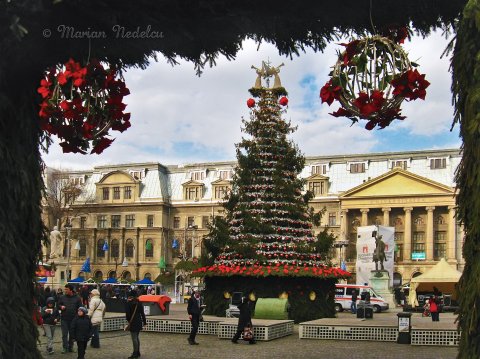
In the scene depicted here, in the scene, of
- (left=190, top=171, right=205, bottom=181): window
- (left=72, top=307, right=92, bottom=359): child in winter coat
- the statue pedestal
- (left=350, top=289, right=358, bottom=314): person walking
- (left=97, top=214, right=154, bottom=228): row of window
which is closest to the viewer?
(left=72, top=307, right=92, bottom=359): child in winter coat

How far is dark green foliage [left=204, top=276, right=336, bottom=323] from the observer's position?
26375 millimetres

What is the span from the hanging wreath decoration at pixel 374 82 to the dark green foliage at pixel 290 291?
814 inches

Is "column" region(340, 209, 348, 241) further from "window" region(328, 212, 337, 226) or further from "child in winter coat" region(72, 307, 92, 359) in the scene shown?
"child in winter coat" region(72, 307, 92, 359)

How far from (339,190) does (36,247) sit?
271ft

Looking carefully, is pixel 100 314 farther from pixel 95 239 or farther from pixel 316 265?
pixel 95 239

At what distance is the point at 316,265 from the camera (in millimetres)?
27016

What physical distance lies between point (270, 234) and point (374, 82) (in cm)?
2140

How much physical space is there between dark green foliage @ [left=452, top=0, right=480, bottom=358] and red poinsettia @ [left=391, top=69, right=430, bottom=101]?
45cm

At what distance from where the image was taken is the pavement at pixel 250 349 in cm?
1584

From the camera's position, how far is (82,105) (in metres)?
6.15

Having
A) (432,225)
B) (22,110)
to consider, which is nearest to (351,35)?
A: (22,110)

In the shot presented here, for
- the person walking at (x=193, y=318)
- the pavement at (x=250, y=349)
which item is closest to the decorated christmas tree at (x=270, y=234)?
the pavement at (x=250, y=349)

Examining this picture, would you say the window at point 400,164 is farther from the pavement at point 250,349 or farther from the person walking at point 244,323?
the person walking at point 244,323

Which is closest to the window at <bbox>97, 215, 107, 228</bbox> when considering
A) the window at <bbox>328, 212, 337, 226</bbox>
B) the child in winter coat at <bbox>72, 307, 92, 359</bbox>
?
the window at <bbox>328, 212, 337, 226</bbox>
